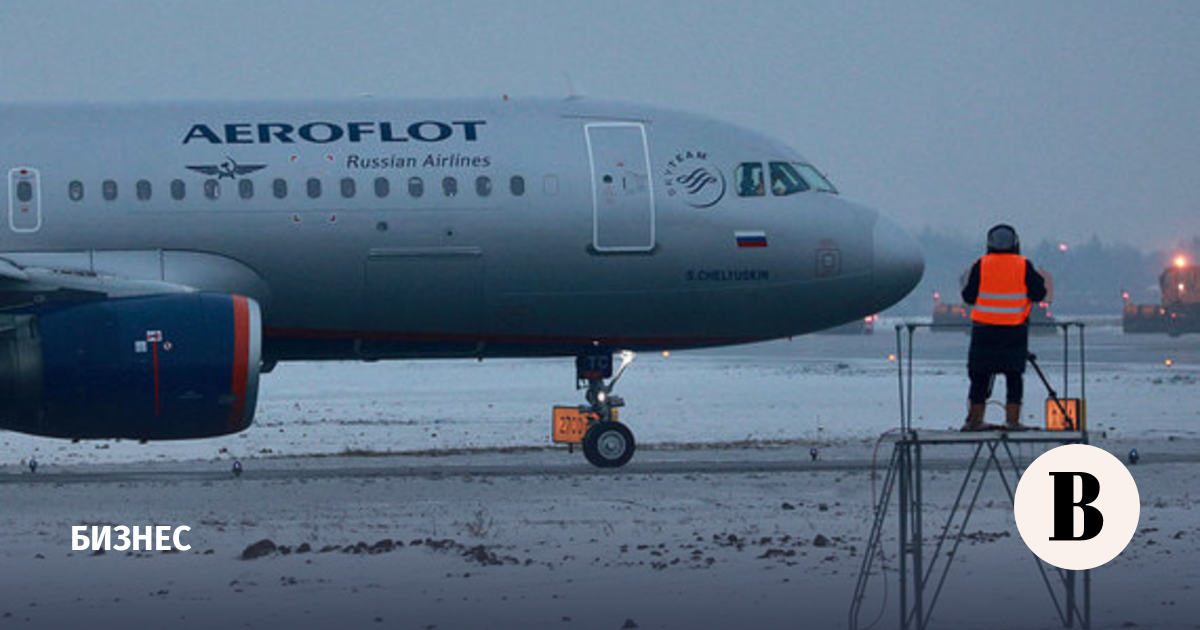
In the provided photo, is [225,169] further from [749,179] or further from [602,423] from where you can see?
[749,179]

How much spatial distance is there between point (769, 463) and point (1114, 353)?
5841 centimetres

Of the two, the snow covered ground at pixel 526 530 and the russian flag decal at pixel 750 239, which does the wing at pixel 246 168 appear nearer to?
the snow covered ground at pixel 526 530

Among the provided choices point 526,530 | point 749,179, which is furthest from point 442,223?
point 526,530

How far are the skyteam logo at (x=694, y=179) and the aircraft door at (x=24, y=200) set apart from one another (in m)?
8.42

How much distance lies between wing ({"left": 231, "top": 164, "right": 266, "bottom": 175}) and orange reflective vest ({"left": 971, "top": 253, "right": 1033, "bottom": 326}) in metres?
13.1

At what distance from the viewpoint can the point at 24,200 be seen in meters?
26.7

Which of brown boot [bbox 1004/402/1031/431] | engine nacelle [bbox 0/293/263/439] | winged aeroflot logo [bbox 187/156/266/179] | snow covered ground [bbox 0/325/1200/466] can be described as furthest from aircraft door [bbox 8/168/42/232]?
brown boot [bbox 1004/402/1031/431]

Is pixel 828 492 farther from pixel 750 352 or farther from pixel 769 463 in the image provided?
pixel 750 352

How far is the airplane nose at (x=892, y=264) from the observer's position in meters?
27.8

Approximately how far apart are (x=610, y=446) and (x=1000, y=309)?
11.5 metres

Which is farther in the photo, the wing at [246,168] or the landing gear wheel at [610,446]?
the landing gear wheel at [610,446]

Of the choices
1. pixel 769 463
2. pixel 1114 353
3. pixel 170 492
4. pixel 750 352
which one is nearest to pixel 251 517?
pixel 170 492

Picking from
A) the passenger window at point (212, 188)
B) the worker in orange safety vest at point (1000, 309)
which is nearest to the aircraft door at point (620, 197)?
the passenger window at point (212, 188)

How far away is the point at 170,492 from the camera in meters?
24.0
